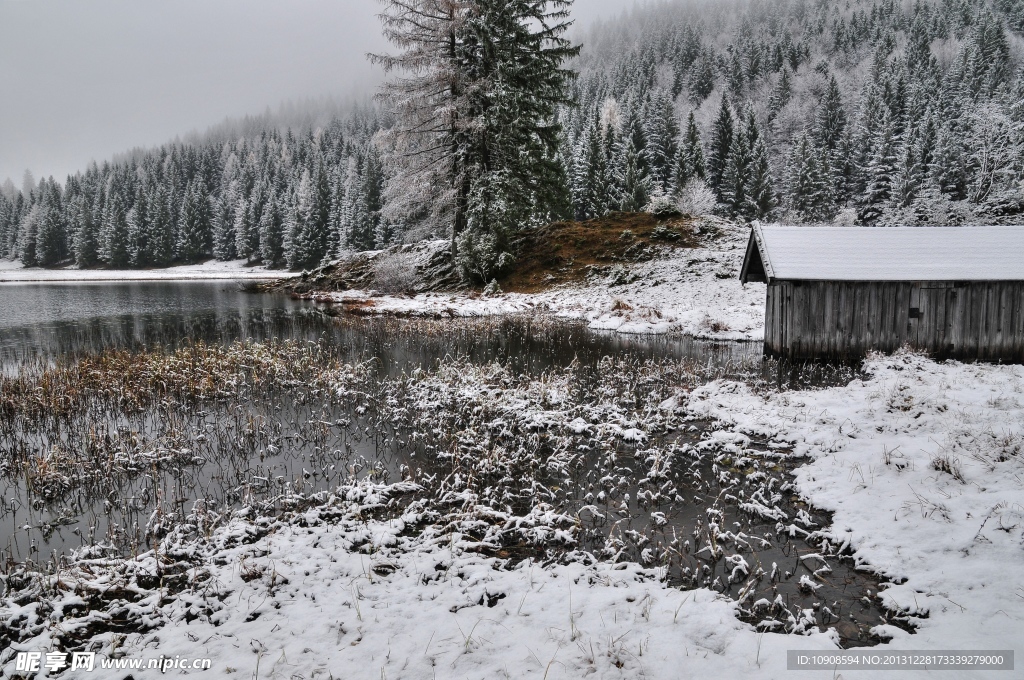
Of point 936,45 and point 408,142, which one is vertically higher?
point 936,45

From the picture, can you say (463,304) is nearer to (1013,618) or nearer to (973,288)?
(973,288)

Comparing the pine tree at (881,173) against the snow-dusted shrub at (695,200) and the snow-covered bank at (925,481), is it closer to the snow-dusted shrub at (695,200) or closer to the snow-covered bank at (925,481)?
the snow-dusted shrub at (695,200)

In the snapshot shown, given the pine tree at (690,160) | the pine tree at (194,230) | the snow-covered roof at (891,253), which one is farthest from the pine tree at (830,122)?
the pine tree at (194,230)

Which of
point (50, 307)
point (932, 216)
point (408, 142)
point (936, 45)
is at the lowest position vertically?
point (50, 307)

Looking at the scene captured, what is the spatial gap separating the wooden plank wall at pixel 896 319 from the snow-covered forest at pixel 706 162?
70.3 ft

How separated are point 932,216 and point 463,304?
151 ft

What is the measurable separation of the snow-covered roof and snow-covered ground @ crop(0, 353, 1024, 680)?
27.4 feet

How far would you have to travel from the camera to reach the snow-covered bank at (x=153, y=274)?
2982 inches

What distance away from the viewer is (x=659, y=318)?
23250 millimetres

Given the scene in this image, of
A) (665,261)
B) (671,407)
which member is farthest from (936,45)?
(671,407)

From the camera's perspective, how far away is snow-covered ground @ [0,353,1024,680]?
13.8 ft

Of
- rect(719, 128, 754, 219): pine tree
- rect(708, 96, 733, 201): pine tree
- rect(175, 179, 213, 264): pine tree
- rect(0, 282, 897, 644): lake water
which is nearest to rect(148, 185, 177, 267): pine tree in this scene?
rect(175, 179, 213, 264): pine tree

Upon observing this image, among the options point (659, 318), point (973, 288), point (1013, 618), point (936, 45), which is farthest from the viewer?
point (936, 45)

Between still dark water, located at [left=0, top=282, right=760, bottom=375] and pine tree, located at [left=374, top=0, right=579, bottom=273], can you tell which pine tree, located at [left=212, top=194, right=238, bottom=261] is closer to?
still dark water, located at [left=0, top=282, right=760, bottom=375]
